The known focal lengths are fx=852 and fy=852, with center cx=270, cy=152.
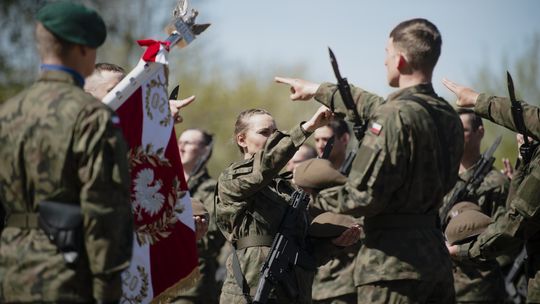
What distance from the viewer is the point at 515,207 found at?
21.2 feet

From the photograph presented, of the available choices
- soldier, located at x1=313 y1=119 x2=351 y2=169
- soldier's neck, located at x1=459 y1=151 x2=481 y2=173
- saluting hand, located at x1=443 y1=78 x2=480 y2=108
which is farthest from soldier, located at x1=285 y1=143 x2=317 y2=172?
saluting hand, located at x1=443 y1=78 x2=480 y2=108

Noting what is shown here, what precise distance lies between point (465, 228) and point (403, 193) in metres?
2.39

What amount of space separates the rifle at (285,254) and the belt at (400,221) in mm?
1303

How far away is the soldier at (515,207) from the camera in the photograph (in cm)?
610

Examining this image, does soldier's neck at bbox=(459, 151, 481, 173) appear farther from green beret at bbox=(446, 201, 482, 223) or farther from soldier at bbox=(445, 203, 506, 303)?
soldier at bbox=(445, 203, 506, 303)

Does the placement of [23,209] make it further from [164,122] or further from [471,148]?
[471,148]

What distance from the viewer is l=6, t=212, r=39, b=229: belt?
421 cm

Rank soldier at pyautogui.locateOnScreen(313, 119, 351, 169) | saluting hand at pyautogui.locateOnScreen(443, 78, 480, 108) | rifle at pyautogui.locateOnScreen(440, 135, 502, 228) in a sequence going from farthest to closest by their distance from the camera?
1. soldier at pyautogui.locateOnScreen(313, 119, 351, 169)
2. rifle at pyautogui.locateOnScreen(440, 135, 502, 228)
3. saluting hand at pyautogui.locateOnScreen(443, 78, 480, 108)

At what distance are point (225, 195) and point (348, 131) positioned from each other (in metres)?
3.97

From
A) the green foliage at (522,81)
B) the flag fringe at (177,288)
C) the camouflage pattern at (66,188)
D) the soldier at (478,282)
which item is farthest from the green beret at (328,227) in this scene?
the green foliage at (522,81)

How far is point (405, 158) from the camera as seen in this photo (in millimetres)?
4906

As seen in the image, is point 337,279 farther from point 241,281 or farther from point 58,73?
point 58,73

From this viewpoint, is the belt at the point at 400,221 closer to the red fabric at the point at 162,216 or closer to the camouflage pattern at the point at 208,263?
the red fabric at the point at 162,216

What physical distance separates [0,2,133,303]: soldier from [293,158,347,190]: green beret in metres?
1.35
